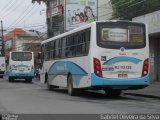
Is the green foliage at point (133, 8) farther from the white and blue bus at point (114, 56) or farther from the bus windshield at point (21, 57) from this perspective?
the white and blue bus at point (114, 56)

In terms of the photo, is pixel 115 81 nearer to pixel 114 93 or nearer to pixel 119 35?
pixel 119 35

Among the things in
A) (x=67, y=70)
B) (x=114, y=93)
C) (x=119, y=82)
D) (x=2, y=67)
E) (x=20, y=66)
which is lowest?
(x=114, y=93)

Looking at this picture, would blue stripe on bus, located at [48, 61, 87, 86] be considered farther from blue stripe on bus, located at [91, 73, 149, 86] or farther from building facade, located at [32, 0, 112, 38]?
building facade, located at [32, 0, 112, 38]

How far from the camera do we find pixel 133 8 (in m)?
48.4

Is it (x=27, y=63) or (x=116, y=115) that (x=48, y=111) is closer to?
(x=116, y=115)

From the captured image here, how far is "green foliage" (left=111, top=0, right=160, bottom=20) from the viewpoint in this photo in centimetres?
4644

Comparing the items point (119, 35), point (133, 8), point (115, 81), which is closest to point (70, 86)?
point (115, 81)

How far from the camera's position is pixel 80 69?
71.4 ft

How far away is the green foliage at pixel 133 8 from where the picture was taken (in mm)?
46438

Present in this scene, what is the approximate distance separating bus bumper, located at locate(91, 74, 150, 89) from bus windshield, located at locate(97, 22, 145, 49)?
55.1 inches

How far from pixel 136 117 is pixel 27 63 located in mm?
31496

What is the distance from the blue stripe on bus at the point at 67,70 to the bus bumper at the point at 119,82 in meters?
1.10

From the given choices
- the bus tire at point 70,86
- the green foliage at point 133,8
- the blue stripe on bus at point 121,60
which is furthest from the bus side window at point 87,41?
the green foliage at point 133,8

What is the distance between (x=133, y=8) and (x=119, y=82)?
95.1ft
